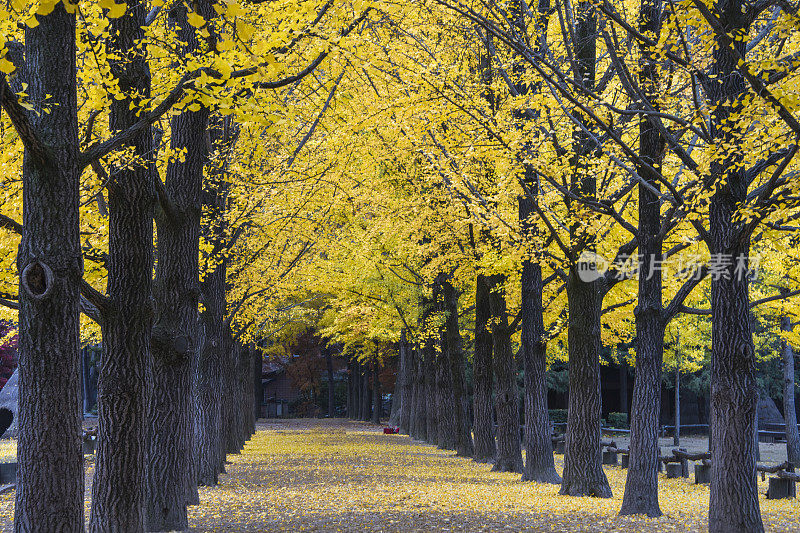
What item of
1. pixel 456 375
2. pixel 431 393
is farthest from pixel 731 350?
pixel 431 393

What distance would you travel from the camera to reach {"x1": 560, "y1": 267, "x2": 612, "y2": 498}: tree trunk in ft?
42.6

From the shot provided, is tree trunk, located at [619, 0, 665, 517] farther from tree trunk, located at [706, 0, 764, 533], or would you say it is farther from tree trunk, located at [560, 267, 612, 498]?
tree trunk, located at [706, 0, 764, 533]

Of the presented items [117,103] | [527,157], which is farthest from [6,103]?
[527,157]

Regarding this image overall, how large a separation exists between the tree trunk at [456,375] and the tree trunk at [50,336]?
1834 centimetres

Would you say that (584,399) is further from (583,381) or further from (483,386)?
(483,386)

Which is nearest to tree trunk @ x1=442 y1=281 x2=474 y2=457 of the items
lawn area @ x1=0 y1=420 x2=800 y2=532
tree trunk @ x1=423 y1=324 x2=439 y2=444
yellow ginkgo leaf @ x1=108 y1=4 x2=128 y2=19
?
lawn area @ x1=0 y1=420 x2=800 y2=532

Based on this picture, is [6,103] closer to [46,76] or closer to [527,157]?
[46,76]

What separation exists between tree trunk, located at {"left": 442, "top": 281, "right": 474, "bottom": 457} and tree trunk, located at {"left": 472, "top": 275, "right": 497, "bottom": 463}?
1.42 metres

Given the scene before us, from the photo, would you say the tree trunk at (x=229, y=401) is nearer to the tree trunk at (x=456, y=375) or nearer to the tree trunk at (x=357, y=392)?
the tree trunk at (x=456, y=375)

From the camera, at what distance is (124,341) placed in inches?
283

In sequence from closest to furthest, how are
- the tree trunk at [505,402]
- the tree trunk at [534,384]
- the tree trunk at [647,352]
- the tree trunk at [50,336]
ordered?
the tree trunk at [50,336]
the tree trunk at [647,352]
the tree trunk at [534,384]
the tree trunk at [505,402]

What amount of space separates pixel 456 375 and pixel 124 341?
17534 millimetres

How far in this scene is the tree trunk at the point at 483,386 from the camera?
21.0 metres

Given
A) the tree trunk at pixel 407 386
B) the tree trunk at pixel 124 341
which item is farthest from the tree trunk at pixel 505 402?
the tree trunk at pixel 407 386
